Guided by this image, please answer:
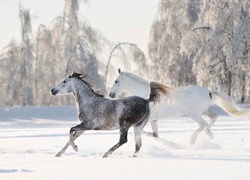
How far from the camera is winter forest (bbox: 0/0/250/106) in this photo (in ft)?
104

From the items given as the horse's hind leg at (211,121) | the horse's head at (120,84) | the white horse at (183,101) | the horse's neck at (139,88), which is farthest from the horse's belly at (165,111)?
the horse's head at (120,84)

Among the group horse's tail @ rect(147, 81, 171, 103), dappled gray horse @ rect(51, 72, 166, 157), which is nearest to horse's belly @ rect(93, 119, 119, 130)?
dappled gray horse @ rect(51, 72, 166, 157)

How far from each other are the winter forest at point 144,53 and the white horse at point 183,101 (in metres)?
17.7

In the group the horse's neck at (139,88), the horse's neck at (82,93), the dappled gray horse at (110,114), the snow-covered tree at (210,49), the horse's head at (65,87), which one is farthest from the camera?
the snow-covered tree at (210,49)

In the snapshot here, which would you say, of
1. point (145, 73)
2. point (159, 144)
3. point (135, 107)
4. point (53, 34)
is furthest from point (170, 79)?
point (135, 107)

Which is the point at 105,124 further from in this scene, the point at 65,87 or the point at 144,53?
the point at 144,53

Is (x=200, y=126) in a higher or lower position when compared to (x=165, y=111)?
lower

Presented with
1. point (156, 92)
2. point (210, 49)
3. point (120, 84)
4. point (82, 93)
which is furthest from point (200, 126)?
point (210, 49)

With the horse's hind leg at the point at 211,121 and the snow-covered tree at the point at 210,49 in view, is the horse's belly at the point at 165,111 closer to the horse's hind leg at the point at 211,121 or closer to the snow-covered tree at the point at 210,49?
the horse's hind leg at the point at 211,121

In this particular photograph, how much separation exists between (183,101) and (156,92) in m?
2.93

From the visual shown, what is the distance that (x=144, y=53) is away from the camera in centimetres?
3584

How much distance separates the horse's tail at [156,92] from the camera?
34.8ft

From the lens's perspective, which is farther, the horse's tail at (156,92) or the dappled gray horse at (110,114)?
the horse's tail at (156,92)

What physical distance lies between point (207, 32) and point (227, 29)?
100 centimetres
